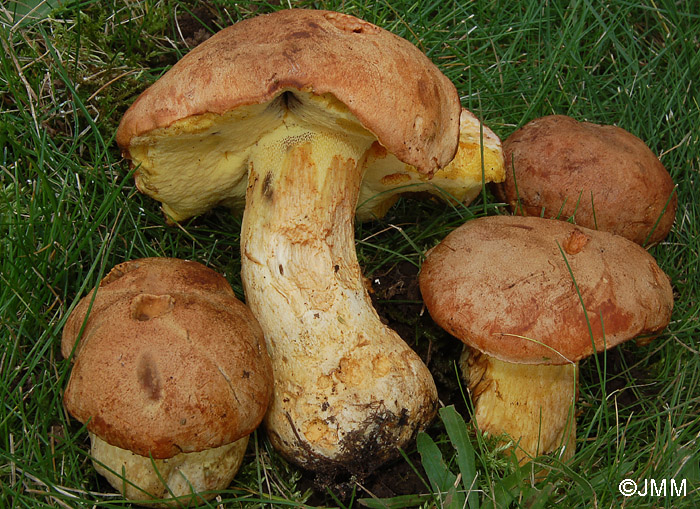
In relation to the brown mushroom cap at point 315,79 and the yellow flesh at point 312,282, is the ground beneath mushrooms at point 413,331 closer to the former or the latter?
the yellow flesh at point 312,282

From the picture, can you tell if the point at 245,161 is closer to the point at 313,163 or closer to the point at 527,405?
the point at 313,163

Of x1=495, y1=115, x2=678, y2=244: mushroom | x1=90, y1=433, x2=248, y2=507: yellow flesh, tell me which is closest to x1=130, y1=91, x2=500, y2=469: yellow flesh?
x1=90, y1=433, x2=248, y2=507: yellow flesh

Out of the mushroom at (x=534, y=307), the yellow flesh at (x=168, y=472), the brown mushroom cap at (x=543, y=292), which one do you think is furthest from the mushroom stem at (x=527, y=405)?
the yellow flesh at (x=168, y=472)

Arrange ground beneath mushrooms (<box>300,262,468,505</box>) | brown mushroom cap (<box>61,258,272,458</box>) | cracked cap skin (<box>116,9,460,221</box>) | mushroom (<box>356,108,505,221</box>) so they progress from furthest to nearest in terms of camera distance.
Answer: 1. mushroom (<box>356,108,505,221</box>)
2. ground beneath mushrooms (<box>300,262,468,505</box>)
3. cracked cap skin (<box>116,9,460,221</box>)
4. brown mushroom cap (<box>61,258,272,458</box>)

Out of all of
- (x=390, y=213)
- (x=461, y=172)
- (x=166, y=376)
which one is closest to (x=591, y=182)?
(x=461, y=172)

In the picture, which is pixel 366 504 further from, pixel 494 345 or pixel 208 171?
pixel 208 171

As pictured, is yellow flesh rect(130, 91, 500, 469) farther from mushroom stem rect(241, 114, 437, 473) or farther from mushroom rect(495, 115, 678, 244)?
mushroom rect(495, 115, 678, 244)
